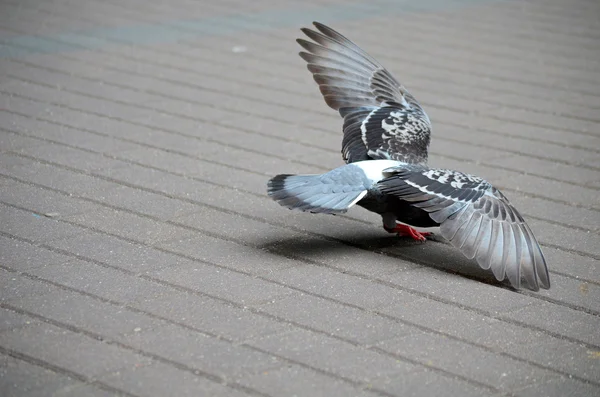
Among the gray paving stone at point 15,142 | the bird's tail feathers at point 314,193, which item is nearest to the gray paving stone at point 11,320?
the bird's tail feathers at point 314,193

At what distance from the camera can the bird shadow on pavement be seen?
3.99 m

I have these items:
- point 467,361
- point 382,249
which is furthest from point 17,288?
point 467,361

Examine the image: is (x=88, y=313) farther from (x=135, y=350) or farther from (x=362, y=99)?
(x=362, y=99)

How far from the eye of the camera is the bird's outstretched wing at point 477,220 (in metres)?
3.74

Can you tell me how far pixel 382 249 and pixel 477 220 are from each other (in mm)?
507

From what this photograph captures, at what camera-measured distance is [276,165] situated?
201 inches

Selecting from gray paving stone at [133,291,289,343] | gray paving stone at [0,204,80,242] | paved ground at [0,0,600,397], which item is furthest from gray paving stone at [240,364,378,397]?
gray paving stone at [0,204,80,242]

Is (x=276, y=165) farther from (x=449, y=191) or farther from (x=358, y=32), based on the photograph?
(x=358, y=32)

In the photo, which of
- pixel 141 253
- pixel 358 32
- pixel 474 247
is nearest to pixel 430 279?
pixel 474 247

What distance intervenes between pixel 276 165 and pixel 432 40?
10.3 ft

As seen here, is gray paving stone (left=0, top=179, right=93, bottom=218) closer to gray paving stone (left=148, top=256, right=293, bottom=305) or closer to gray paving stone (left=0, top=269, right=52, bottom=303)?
gray paving stone (left=0, top=269, right=52, bottom=303)

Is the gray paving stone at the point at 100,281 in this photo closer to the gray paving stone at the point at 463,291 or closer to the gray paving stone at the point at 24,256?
the gray paving stone at the point at 24,256

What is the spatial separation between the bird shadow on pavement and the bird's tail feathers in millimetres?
323

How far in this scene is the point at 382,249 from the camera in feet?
13.6
